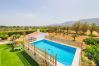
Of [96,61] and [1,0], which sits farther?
[1,0]

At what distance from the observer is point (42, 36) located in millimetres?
22766

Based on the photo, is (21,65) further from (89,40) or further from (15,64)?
(89,40)

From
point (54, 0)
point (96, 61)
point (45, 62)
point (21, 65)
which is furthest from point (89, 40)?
point (21, 65)

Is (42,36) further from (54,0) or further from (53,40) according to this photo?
(54,0)

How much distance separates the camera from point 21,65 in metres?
11.1

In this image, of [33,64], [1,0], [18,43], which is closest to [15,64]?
[33,64]

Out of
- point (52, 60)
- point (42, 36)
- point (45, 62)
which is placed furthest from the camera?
point (42, 36)

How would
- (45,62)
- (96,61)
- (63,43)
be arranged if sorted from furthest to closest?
(63,43) → (96,61) → (45,62)

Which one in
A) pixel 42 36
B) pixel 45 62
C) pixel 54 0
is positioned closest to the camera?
pixel 45 62

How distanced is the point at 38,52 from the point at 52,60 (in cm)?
297

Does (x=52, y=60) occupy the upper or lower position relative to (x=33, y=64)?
upper

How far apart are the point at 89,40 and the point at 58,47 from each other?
5260mm

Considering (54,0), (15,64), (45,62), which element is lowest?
(15,64)

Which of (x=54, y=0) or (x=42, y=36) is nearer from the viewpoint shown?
(x=54, y=0)
